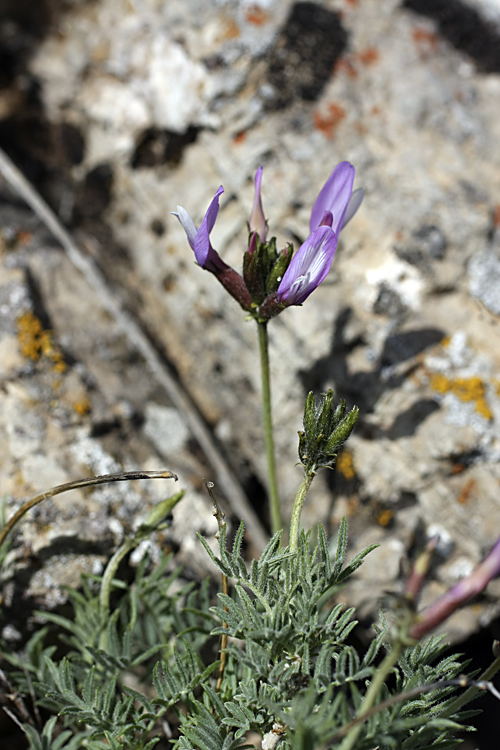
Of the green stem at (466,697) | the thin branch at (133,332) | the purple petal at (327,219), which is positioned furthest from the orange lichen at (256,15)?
the green stem at (466,697)

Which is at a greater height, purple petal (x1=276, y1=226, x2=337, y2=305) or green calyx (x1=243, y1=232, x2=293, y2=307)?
green calyx (x1=243, y1=232, x2=293, y2=307)

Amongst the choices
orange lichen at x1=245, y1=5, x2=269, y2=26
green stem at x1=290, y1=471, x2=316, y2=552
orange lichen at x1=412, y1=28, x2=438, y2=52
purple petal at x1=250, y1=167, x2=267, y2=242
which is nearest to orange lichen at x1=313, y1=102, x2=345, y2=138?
orange lichen at x1=245, y1=5, x2=269, y2=26

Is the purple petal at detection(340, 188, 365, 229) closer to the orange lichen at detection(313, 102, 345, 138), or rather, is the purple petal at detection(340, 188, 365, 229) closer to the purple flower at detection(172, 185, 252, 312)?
the purple flower at detection(172, 185, 252, 312)

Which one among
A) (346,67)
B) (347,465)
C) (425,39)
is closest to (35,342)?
(347,465)

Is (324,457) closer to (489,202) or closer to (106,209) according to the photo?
(489,202)

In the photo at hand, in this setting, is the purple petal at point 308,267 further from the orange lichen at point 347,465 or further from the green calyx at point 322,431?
the orange lichen at point 347,465

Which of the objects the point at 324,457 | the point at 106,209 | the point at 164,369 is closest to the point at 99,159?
the point at 106,209

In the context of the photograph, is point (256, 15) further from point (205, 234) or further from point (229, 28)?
point (205, 234)
